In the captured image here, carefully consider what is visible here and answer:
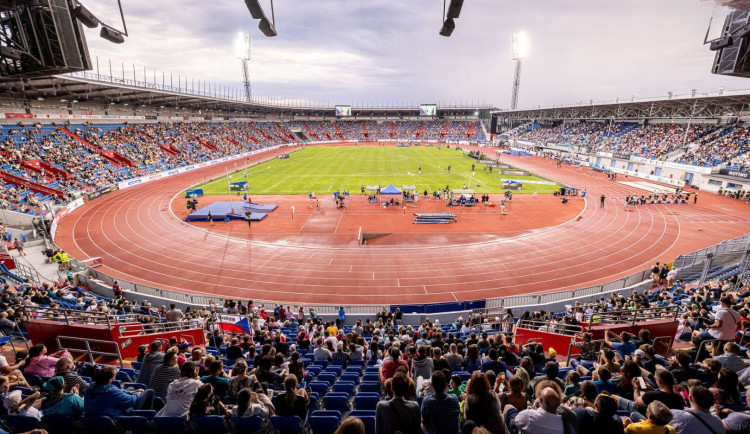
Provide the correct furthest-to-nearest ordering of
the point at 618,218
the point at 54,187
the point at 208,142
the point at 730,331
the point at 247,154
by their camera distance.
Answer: the point at 247,154
the point at 208,142
the point at 54,187
the point at 618,218
the point at 730,331

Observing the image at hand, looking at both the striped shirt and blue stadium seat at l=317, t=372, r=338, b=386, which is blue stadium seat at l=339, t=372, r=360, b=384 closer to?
blue stadium seat at l=317, t=372, r=338, b=386

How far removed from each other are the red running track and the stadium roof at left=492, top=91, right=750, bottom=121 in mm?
22865

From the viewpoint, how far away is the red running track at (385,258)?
19594 millimetres

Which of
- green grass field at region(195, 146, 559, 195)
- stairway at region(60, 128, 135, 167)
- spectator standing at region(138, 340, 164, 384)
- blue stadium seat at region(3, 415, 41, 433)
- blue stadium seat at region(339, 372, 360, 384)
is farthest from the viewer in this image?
stairway at region(60, 128, 135, 167)

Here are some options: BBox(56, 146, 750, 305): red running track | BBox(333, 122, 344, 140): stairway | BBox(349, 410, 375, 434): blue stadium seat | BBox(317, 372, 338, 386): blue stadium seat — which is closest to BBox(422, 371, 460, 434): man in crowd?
BBox(349, 410, 375, 434): blue stadium seat

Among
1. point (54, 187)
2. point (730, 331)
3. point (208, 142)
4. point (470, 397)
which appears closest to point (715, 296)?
point (730, 331)

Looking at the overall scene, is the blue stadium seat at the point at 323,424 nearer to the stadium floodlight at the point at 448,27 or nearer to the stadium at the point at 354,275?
the stadium at the point at 354,275

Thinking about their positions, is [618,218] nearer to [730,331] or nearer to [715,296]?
[715,296]

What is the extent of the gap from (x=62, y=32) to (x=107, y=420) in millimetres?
12254

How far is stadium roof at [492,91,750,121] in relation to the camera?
4625cm

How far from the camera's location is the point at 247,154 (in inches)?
3061

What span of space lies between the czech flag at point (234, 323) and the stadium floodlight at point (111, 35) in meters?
10.7

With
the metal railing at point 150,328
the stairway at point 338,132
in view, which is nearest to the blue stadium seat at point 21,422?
the metal railing at point 150,328

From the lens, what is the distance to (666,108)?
58.4 metres
